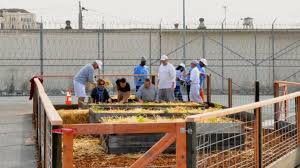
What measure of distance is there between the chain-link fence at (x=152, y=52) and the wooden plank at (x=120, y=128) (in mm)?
25435

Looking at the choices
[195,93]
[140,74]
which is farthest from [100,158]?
[140,74]

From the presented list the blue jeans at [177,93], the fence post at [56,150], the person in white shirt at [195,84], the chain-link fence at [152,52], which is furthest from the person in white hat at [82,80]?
the chain-link fence at [152,52]

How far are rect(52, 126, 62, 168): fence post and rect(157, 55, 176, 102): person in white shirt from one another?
13.1 meters

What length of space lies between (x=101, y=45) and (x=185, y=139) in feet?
89.6

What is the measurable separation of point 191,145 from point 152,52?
27.5 m

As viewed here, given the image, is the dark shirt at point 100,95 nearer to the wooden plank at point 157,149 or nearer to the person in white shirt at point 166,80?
the person in white shirt at point 166,80

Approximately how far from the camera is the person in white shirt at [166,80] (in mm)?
18062

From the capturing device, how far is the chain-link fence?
1256 inches

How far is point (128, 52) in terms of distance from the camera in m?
33.0

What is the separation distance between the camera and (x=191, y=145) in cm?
550

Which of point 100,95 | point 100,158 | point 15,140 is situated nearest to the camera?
point 100,158

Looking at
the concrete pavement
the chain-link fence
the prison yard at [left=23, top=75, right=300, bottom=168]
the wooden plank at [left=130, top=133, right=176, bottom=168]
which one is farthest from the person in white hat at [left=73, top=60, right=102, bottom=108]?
the chain-link fence

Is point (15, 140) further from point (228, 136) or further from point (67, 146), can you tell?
point (67, 146)

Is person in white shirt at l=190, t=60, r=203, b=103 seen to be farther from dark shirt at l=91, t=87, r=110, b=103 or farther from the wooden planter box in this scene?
the wooden planter box
